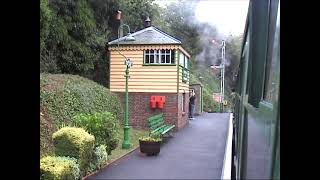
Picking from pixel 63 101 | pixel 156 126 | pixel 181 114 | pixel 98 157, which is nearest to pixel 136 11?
pixel 181 114

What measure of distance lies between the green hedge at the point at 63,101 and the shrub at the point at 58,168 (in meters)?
1.85

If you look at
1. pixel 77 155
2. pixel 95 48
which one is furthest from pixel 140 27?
pixel 77 155

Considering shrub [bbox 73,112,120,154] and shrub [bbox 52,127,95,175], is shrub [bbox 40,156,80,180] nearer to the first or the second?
shrub [bbox 52,127,95,175]

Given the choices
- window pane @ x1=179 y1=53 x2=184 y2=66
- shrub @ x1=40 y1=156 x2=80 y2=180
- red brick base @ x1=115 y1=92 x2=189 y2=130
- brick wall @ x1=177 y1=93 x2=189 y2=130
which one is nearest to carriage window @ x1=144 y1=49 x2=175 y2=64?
window pane @ x1=179 y1=53 x2=184 y2=66

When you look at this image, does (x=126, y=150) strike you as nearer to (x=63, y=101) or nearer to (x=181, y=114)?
(x=63, y=101)

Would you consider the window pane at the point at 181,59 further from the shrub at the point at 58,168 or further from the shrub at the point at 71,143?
the shrub at the point at 58,168

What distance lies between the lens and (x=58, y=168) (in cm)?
564

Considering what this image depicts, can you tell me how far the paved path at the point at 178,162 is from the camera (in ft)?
26.9

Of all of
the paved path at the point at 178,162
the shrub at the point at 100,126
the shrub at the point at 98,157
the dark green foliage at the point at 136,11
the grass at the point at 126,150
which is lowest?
the paved path at the point at 178,162

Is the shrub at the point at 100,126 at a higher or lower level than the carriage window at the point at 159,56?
lower

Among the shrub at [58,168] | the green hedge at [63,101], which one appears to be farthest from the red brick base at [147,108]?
the shrub at [58,168]
